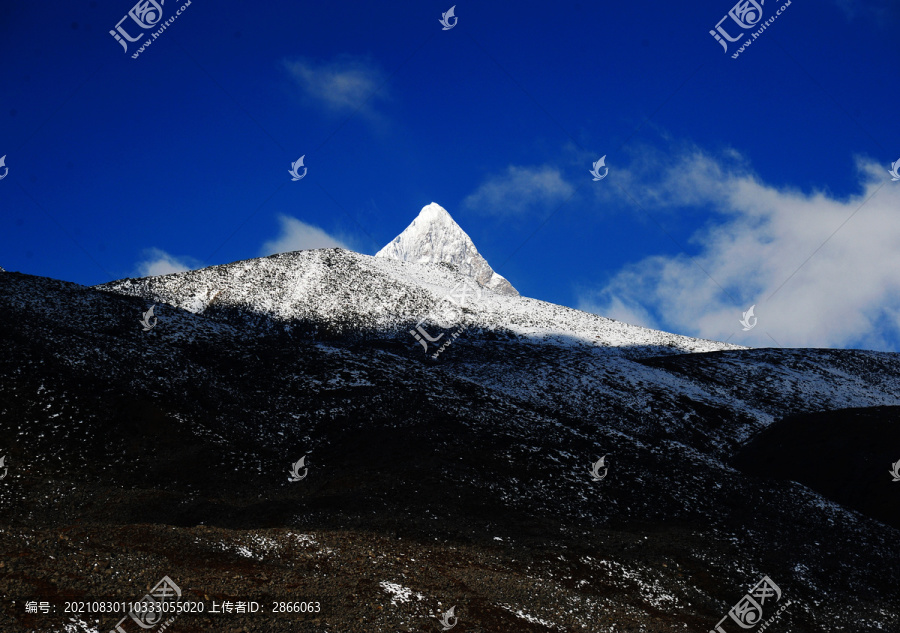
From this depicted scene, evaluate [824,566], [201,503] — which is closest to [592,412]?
[824,566]

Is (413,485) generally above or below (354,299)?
below

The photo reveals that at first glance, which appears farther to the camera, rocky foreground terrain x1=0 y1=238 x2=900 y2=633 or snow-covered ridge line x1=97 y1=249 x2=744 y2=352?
snow-covered ridge line x1=97 y1=249 x2=744 y2=352

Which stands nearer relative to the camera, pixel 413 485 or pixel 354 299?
pixel 413 485

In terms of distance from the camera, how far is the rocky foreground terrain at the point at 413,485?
15445 millimetres

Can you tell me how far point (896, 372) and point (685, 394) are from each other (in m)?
42.7

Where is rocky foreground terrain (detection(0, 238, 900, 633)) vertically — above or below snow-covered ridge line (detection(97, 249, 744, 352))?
below

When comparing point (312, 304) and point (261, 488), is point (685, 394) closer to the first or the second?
point (261, 488)

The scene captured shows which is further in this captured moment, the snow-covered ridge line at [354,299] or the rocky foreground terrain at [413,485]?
the snow-covered ridge line at [354,299]

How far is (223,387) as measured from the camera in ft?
126

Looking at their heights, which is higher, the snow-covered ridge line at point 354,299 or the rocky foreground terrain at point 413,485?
the snow-covered ridge line at point 354,299

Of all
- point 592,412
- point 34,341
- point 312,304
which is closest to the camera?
point 34,341

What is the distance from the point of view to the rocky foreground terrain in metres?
15.4

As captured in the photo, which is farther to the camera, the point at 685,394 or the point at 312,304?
the point at 312,304

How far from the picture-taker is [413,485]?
88.6 ft
